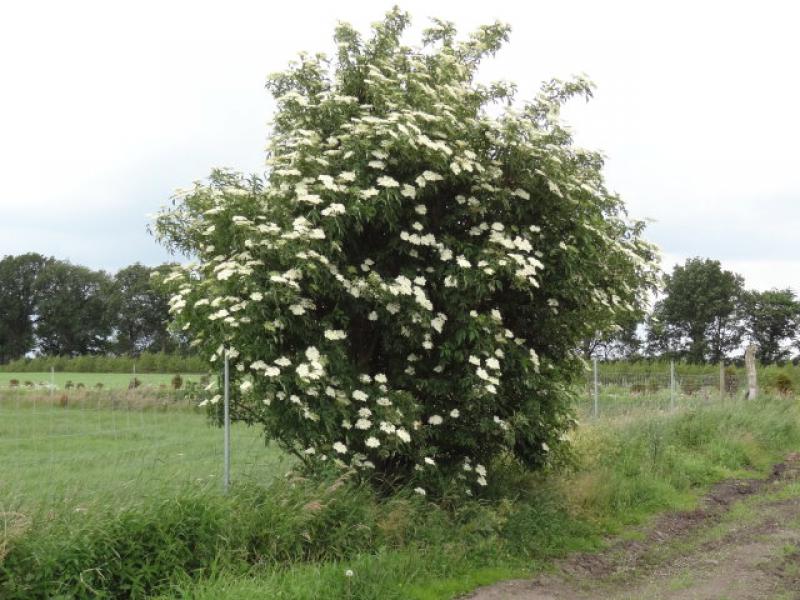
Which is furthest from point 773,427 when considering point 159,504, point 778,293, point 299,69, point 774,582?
point 778,293

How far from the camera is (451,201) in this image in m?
8.57

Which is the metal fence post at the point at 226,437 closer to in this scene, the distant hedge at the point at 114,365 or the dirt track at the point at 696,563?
the dirt track at the point at 696,563

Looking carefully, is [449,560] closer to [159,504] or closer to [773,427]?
[159,504]

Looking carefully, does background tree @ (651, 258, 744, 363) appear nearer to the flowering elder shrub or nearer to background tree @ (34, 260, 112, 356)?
background tree @ (34, 260, 112, 356)

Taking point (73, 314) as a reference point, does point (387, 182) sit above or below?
below

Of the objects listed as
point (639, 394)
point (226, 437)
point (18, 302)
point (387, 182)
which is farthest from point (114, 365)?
point (387, 182)

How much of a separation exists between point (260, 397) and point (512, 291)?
315 centimetres

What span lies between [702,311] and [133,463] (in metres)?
66.0

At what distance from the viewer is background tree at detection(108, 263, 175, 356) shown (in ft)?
277

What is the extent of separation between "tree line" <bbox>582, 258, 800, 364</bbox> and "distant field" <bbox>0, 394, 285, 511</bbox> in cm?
5979

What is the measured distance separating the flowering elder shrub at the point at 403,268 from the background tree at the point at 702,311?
62254 mm

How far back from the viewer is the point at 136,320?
84.4m

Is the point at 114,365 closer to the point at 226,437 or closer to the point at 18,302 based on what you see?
the point at 18,302

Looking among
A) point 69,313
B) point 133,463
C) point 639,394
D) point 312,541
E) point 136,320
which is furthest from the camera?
point 69,313
